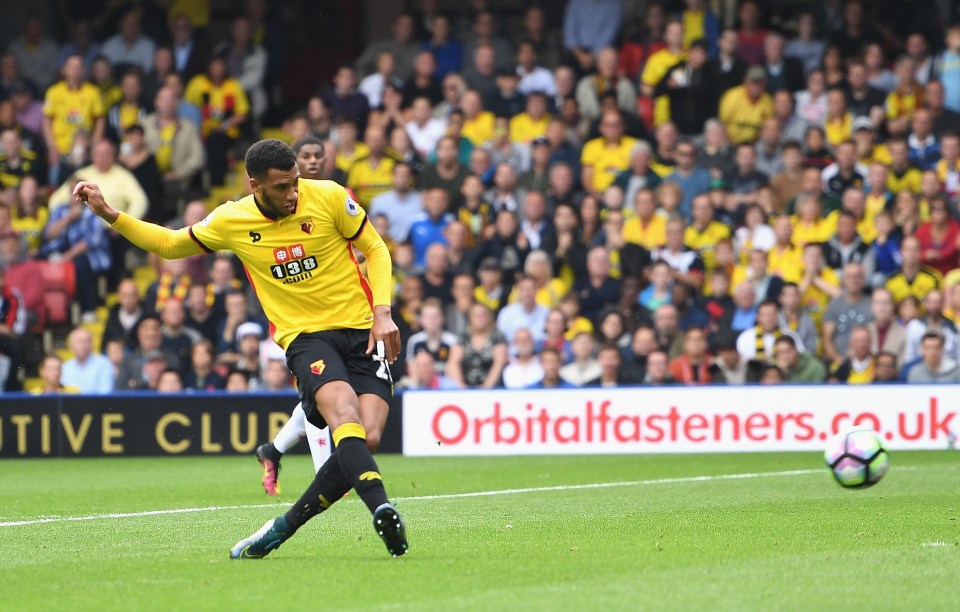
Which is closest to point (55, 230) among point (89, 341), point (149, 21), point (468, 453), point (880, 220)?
point (89, 341)

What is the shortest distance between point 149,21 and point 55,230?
172 inches

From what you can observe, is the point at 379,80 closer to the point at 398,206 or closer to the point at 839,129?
the point at 398,206

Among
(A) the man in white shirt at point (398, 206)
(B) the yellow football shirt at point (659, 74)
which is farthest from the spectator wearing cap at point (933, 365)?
(A) the man in white shirt at point (398, 206)

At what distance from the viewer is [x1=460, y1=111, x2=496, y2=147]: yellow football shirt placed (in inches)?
814

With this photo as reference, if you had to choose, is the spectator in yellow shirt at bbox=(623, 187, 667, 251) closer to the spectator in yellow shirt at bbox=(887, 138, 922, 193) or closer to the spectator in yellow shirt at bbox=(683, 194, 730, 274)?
the spectator in yellow shirt at bbox=(683, 194, 730, 274)

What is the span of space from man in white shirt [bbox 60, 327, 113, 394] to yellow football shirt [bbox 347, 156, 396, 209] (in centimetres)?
363

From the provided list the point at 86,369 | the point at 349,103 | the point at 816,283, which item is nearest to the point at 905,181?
the point at 816,283

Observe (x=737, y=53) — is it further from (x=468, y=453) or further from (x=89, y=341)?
(x=89, y=341)

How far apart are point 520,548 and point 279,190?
2185 millimetres

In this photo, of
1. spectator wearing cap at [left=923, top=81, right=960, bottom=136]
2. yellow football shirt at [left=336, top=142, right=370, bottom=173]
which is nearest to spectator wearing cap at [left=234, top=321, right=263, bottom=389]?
yellow football shirt at [left=336, top=142, right=370, bottom=173]

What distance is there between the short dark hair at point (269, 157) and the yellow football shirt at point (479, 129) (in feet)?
40.7

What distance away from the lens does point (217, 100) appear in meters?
21.8

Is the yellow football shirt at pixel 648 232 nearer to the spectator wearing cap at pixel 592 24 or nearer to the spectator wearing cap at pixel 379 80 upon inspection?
the spectator wearing cap at pixel 592 24

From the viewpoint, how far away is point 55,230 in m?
20.2
